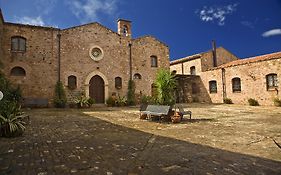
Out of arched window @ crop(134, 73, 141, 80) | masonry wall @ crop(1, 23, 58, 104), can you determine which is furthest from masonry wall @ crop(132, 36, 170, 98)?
masonry wall @ crop(1, 23, 58, 104)

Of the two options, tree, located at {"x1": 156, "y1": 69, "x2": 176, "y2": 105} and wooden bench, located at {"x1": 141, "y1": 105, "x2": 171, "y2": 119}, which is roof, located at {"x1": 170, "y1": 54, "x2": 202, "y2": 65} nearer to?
tree, located at {"x1": 156, "y1": 69, "x2": 176, "y2": 105}

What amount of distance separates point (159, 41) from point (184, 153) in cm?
1838

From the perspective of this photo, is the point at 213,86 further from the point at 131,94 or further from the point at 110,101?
the point at 110,101

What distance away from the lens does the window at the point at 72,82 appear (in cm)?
1749

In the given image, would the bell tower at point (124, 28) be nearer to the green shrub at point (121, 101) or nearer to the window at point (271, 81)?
the green shrub at point (121, 101)

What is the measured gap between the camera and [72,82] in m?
17.7

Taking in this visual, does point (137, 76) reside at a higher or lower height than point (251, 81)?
higher

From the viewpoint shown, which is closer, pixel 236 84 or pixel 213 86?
pixel 236 84

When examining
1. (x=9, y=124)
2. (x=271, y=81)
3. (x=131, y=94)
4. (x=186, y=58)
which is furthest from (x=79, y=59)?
(x=271, y=81)

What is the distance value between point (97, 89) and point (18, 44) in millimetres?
6978

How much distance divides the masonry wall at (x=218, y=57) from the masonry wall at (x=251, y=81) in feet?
8.96

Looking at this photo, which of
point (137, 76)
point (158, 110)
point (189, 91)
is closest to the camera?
point (158, 110)

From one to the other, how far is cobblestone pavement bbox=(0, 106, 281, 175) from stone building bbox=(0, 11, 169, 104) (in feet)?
39.8

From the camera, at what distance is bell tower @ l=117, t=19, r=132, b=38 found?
20.0 m
